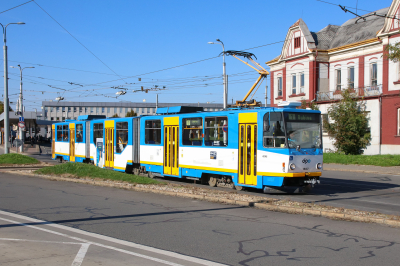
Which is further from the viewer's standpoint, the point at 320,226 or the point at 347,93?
the point at 347,93

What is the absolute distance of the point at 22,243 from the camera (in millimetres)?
7086

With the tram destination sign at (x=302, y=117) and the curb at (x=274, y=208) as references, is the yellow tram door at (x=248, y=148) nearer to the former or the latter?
the tram destination sign at (x=302, y=117)

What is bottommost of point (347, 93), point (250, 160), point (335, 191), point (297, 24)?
point (335, 191)

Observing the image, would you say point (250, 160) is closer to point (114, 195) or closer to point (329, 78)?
point (114, 195)

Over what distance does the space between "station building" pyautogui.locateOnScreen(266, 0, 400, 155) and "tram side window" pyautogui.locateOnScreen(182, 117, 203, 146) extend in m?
15.7

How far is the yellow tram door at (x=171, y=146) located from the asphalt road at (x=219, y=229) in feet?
17.2

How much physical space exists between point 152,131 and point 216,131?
15.4 feet

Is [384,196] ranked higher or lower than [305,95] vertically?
lower

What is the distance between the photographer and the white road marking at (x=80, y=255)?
19.3 ft

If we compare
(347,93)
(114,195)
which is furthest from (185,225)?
(347,93)

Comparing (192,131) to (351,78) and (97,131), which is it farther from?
(351,78)

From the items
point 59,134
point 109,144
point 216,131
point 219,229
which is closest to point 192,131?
A: point 216,131

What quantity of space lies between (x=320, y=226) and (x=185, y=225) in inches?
111

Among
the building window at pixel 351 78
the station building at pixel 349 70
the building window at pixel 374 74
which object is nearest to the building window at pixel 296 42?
the station building at pixel 349 70
